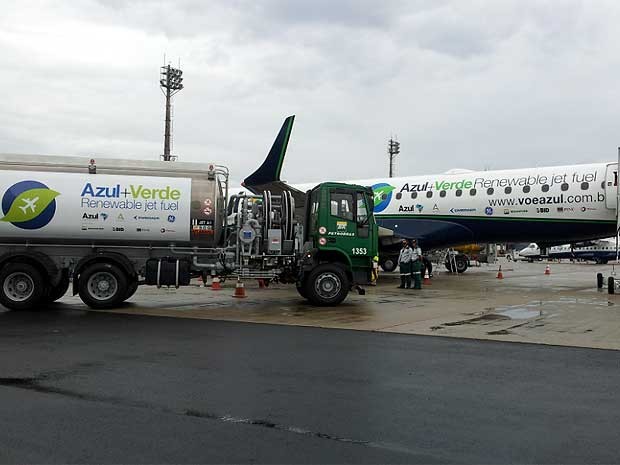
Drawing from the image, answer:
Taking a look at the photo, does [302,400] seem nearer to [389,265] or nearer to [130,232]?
[130,232]

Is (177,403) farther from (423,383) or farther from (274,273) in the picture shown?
(274,273)

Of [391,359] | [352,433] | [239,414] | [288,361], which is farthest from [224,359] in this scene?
[352,433]

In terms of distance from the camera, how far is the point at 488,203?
2292cm

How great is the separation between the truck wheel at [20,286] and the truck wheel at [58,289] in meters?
0.58

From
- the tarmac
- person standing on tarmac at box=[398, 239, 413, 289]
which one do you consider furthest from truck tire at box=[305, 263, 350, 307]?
person standing on tarmac at box=[398, 239, 413, 289]

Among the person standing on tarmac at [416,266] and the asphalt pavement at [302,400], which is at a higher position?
the person standing on tarmac at [416,266]

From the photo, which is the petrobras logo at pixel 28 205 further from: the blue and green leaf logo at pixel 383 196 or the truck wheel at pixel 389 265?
the truck wheel at pixel 389 265

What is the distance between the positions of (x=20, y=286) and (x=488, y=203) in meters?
15.7

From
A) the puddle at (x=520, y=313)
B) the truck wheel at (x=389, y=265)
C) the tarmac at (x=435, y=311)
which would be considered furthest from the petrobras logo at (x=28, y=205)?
the truck wheel at (x=389, y=265)

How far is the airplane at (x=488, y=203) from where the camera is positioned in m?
20.2

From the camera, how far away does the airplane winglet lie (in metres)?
17.4

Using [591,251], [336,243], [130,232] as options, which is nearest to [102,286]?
[130,232]

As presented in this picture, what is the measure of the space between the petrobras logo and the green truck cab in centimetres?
568

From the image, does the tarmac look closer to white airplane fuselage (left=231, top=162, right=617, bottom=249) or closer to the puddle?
the puddle
